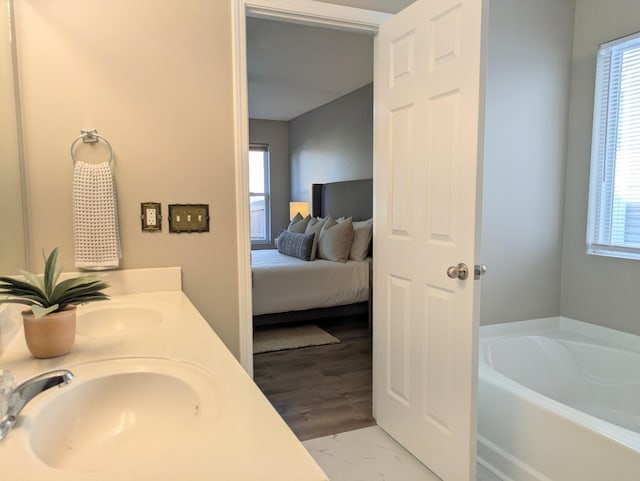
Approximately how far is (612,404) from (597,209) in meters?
1.14

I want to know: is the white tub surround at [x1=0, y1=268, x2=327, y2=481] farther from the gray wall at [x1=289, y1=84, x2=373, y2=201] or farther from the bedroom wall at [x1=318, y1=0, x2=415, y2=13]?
the gray wall at [x1=289, y1=84, x2=373, y2=201]

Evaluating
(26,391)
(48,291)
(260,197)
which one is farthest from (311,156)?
(26,391)

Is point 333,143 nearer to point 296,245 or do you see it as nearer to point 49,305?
point 296,245

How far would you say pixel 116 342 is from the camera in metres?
1.12

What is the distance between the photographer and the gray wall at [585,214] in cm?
246

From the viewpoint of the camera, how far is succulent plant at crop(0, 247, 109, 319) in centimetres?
102

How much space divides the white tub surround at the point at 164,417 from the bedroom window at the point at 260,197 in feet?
19.2

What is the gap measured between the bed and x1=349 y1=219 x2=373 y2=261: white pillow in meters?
0.07

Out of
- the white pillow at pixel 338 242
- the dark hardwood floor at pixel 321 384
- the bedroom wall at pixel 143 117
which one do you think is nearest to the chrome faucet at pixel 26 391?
the bedroom wall at pixel 143 117

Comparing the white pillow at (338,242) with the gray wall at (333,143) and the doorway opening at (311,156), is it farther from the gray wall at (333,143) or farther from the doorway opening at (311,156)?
the gray wall at (333,143)

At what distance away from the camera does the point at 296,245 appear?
474cm

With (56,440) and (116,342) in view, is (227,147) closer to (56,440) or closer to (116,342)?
(116,342)

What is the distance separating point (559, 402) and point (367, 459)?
1.07m

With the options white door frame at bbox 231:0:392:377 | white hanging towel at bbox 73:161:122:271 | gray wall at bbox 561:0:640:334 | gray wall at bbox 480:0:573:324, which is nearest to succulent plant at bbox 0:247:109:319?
white hanging towel at bbox 73:161:122:271
